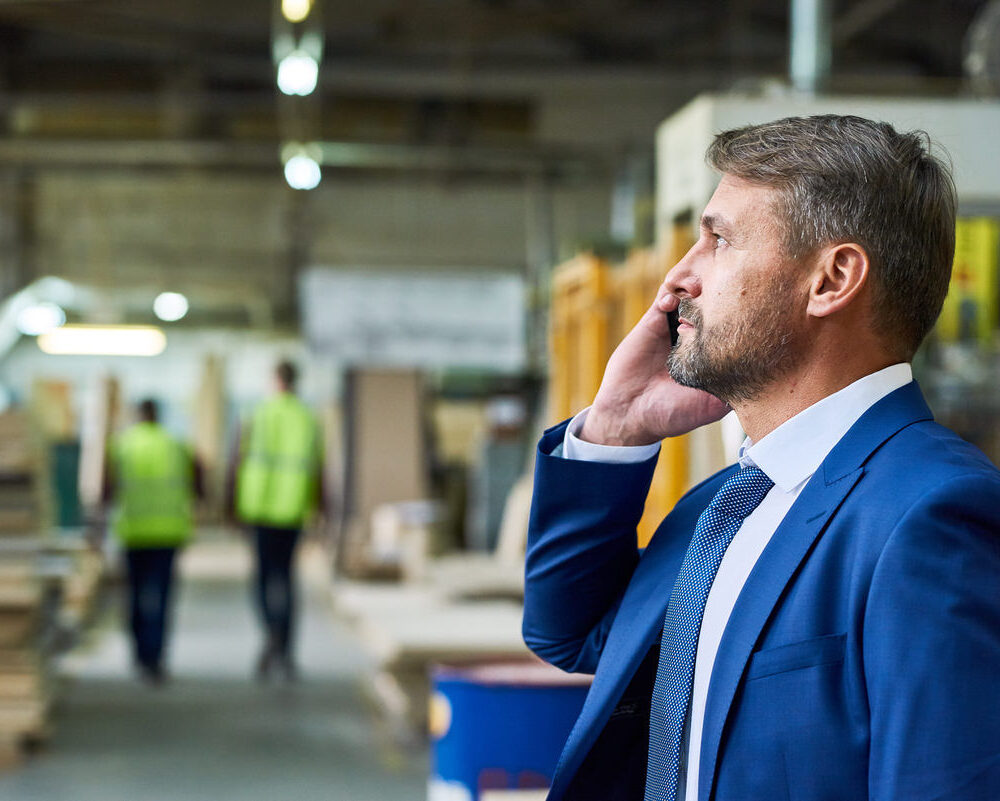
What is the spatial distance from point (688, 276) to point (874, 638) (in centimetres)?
53

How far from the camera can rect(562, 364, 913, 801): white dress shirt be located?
1.50 metres

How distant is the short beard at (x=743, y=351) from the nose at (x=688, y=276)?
0.02m

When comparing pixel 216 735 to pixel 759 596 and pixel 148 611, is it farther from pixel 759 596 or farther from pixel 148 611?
pixel 759 596

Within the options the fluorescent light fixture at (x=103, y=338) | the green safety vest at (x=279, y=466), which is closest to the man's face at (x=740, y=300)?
the green safety vest at (x=279, y=466)

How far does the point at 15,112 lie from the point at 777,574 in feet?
50.0

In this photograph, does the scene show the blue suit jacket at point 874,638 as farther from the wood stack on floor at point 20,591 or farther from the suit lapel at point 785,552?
the wood stack on floor at point 20,591

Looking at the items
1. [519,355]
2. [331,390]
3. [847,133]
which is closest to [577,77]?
[519,355]

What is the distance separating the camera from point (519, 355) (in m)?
11.2

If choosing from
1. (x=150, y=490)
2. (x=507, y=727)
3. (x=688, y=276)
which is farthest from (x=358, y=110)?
(x=688, y=276)

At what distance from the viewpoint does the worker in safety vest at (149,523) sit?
8.93 meters

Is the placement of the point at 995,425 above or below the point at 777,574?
below

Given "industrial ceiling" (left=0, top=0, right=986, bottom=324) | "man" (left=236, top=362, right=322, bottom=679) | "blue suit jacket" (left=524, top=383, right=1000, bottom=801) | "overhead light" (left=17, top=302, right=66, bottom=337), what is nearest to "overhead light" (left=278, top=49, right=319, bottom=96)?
"man" (left=236, top=362, right=322, bottom=679)

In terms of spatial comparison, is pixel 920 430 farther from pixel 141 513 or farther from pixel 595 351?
pixel 141 513

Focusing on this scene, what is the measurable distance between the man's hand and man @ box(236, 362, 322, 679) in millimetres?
7087
